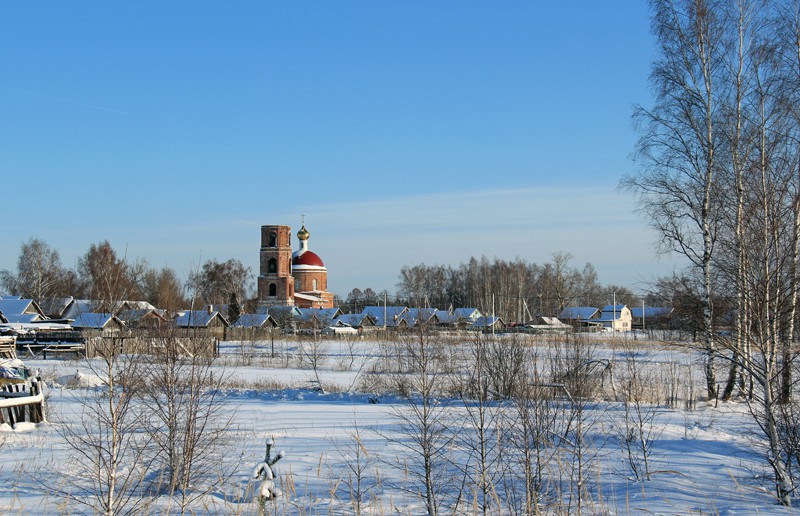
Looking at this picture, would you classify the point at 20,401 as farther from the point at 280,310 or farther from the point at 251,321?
the point at 280,310

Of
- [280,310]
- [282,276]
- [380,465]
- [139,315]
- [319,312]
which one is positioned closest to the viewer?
[380,465]

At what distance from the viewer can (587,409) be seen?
14805 millimetres

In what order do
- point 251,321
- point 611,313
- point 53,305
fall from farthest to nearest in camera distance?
point 611,313, point 53,305, point 251,321

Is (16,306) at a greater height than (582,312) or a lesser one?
lesser

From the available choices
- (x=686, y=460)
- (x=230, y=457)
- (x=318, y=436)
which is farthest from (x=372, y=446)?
(x=686, y=460)

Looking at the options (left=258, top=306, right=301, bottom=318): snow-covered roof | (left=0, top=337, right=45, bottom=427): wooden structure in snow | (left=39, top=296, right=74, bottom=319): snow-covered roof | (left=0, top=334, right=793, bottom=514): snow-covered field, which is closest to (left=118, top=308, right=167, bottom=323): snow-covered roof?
(left=0, top=337, right=45, bottom=427): wooden structure in snow

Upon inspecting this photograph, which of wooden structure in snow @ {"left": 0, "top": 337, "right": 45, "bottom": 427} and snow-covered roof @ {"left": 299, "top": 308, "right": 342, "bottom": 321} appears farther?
snow-covered roof @ {"left": 299, "top": 308, "right": 342, "bottom": 321}

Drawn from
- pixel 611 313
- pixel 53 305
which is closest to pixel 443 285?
pixel 611 313

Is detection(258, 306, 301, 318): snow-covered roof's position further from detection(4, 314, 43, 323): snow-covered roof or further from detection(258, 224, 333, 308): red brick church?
detection(4, 314, 43, 323): snow-covered roof

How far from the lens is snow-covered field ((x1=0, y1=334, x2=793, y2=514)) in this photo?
7473 millimetres

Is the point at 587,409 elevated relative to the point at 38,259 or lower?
lower

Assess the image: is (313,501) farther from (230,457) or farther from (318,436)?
(318,436)

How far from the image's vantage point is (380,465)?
382 inches

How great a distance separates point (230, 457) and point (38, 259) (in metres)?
71.4
